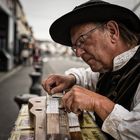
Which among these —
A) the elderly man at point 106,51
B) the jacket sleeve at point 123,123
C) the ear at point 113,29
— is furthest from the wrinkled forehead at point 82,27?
the jacket sleeve at point 123,123

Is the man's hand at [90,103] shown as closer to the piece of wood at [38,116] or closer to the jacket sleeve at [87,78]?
the piece of wood at [38,116]

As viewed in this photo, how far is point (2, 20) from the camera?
735 inches

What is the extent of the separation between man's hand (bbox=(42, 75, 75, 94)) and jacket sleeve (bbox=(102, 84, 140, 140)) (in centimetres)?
97

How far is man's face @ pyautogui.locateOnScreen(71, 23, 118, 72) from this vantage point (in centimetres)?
208

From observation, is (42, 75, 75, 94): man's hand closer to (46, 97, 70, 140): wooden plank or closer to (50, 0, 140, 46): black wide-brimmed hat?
(46, 97, 70, 140): wooden plank

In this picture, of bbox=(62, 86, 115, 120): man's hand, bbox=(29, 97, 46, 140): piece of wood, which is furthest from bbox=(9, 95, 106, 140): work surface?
bbox=(62, 86, 115, 120): man's hand

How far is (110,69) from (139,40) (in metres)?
0.33

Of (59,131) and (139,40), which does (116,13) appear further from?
(59,131)

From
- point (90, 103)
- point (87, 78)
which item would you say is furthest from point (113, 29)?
point (87, 78)

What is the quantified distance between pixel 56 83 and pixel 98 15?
85 centimetres

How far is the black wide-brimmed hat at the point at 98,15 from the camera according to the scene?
2029 mm

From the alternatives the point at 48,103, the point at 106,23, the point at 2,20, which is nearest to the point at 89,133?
the point at 48,103

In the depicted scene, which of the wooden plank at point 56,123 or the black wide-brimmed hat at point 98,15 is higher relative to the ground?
the black wide-brimmed hat at point 98,15

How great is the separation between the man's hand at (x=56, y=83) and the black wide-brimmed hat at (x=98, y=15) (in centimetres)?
54
